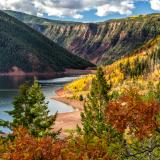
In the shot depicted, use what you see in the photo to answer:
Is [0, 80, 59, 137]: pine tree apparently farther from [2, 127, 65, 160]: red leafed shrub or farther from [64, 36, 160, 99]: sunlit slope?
[64, 36, 160, 99]: sunlit slope

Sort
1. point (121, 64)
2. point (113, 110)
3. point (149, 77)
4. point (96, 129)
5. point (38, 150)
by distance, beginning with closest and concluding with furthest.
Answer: point (113, 110) < point (38, 150) < point (96, 129) < point (149, 77) < point (121, 64)

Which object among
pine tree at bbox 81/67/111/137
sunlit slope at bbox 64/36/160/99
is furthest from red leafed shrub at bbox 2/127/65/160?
sunlit slope at bbox 64/36/160/99

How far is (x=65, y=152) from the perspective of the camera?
29969mm

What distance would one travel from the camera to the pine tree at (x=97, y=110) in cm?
5382

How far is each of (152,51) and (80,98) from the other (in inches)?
1995

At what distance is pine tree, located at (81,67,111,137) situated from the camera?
177ft

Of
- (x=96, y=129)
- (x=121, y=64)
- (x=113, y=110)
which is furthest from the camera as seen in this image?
(x=121, y=64)

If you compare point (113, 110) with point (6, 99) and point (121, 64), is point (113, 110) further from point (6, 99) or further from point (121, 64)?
point (121, 64)

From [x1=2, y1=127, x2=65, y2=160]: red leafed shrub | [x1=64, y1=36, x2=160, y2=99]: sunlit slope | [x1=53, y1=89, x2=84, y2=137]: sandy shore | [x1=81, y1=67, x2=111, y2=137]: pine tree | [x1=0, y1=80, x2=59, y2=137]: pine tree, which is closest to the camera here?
[x1=2, y1=127, x2=65, y2=160]: red leafed shrub

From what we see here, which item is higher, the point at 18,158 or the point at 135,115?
the point at 135,115

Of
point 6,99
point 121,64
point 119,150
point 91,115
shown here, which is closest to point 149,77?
point 121,64

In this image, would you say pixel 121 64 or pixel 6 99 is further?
pixel 121 64

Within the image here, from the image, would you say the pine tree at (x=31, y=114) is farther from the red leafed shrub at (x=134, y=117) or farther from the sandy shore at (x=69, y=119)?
the sandy shore at (x=69, y=119)

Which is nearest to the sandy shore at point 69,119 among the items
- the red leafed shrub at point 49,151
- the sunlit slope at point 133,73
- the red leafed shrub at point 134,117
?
the sunlit slope at point 133,73
